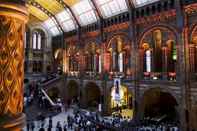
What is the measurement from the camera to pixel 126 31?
25.1 meters

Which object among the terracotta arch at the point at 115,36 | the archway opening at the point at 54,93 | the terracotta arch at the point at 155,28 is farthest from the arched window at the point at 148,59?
the archway opening at the point at 54,93

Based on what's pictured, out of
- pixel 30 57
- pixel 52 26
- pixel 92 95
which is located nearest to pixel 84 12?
pixel 52 26

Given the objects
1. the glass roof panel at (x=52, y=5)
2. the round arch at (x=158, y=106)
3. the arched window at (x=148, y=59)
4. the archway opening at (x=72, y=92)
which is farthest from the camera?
the archway opening at (x=72, y=92)

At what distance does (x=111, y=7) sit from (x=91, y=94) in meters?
12.3

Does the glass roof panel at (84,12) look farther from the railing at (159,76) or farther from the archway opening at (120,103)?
the railing at (159,76)

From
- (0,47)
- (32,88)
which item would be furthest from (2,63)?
(32,88)

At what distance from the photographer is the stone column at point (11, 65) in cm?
158

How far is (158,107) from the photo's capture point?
25359 mm

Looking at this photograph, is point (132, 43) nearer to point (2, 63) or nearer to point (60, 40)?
point (60, 40)

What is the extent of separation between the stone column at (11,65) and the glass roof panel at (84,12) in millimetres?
27869

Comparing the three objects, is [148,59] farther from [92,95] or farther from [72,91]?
[72,91]

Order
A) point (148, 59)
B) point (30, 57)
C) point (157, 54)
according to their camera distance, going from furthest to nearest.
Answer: point (30, 57) < point (148, 59) < point (157, 54)

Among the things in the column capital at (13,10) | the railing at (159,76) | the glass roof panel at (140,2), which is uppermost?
the glass roof panel at (140,2)

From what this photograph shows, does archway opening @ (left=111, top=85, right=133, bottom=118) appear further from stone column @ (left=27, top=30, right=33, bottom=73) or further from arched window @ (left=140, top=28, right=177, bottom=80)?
stone column @ (left=27, top=30, right=33, bottom=73)
